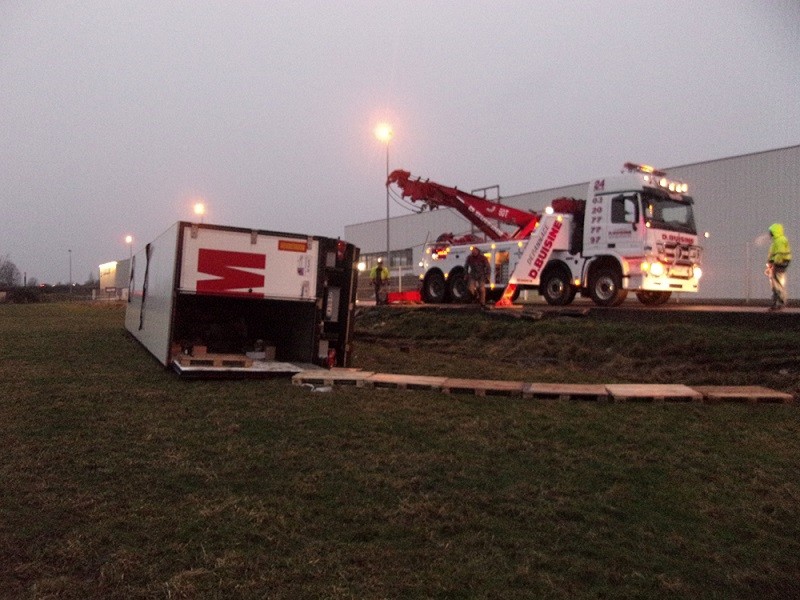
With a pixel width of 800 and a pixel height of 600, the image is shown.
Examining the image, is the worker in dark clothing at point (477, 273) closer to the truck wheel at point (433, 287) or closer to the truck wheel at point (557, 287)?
the truck wheel at point (557, 287)

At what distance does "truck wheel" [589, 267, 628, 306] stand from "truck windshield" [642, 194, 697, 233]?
149 centimetres

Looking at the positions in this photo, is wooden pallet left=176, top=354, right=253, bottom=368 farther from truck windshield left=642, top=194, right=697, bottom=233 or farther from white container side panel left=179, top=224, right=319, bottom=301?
truck windshield left=642, top=194, right=697, bottom=233

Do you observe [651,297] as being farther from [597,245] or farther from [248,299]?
[248,299]

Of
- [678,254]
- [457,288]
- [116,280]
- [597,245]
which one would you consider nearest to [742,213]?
[457,288]

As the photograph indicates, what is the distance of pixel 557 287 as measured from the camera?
16500 millimetres

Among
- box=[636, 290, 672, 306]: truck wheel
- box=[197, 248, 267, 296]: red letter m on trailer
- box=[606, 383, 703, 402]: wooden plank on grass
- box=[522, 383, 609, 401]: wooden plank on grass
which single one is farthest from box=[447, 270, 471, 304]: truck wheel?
box=[606, 383, 703, 402]: wooden plank on grass

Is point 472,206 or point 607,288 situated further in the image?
point 472,206

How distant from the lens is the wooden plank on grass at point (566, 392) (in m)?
7.59

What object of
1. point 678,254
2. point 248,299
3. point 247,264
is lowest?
point 248,299

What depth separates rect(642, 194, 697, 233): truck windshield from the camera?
46.2 feet

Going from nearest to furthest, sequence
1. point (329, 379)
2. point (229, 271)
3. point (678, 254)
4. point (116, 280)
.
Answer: point (329, 379)
point (229, 271)
point (678, 254)
point (116, 280)

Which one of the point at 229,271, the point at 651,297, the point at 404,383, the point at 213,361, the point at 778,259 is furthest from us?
the point at 651,297

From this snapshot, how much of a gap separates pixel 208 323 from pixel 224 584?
908 centimetres

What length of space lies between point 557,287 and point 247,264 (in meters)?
9.65
